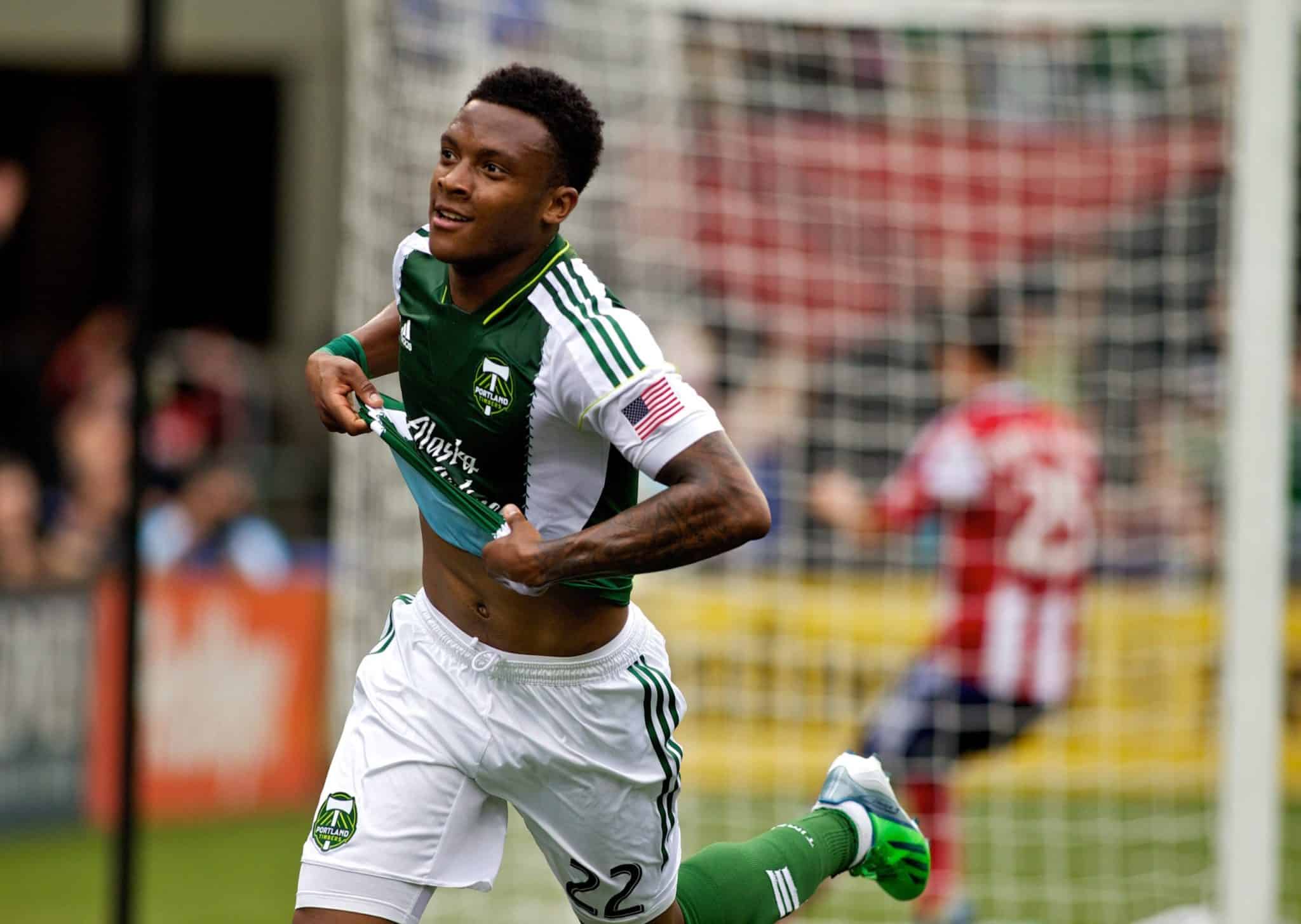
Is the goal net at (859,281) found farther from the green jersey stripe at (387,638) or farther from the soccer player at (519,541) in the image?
the soccer player at (519,541)

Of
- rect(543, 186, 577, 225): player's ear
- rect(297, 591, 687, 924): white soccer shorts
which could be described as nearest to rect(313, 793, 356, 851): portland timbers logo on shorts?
rect(297, 591, 687, 924): white soccer shorts

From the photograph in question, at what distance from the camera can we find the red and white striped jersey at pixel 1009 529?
8.00 m

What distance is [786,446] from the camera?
8.70m

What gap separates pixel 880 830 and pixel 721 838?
3900 mm

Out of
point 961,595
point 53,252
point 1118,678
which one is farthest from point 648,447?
point 53,252

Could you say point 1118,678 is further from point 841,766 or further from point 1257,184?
point 841,766

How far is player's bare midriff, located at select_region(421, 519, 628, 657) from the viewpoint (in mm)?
4055

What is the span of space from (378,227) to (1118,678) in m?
5.11

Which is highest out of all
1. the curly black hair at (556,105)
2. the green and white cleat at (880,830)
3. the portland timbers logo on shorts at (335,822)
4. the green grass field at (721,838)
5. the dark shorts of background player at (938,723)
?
the curly black hair at (556,105)

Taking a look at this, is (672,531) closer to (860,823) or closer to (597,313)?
(597,313)

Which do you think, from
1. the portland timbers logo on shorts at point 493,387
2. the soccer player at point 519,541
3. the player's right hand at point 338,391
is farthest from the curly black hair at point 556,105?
the player's right hand at point 338,391

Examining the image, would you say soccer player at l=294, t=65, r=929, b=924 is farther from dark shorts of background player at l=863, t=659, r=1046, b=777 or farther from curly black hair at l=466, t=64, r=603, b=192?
dark shorts of background player at l=863, t=659, r=1046, b=777

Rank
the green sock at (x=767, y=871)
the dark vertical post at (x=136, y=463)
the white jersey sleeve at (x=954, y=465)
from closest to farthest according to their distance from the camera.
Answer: the green sock at (x=767, y=871)
the dark vertical post at (x=136, y=463)
the white jersey sleeve at (x=954, y=465)

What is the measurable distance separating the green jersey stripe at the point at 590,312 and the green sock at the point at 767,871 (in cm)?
138
